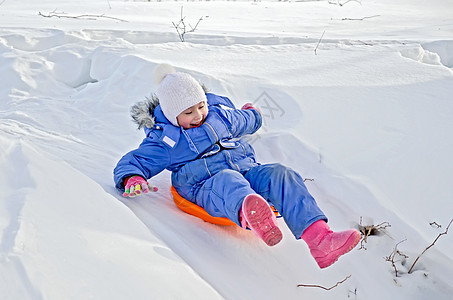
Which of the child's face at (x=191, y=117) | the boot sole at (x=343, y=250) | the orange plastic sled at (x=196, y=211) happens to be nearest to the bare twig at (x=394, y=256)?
the boot sole at (x=343, y=250)

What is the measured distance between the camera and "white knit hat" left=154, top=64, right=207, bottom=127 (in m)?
2.25

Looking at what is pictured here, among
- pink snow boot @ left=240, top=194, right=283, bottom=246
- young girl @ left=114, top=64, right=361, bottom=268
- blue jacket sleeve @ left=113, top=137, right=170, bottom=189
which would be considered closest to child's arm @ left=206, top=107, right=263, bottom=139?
young girl @ left=114, top=64, right=361, bottom=268

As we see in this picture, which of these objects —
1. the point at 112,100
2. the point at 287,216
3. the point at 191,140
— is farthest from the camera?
the point at 112,100

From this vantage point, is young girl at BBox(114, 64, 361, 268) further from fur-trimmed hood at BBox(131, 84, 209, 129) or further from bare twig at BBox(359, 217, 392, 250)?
bare twig at BBox(359, 217, 392, 250)

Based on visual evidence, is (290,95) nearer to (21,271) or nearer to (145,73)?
(145,73)

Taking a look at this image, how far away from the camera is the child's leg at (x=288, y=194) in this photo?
1.73 m

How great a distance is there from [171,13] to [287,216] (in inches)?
229

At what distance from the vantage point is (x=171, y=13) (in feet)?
23.0

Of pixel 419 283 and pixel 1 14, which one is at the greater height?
pixel 1 14

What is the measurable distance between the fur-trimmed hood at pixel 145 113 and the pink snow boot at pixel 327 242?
1.01 m

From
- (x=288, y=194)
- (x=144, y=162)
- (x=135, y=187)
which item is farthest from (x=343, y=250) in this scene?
(x=144, y=162)

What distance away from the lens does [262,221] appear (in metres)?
1.62

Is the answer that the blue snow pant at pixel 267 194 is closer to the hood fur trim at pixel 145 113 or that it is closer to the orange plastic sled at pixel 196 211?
the orange plastic sled at pixel 196 211

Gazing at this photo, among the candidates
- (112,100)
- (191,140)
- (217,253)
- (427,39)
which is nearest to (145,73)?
(112,100)
